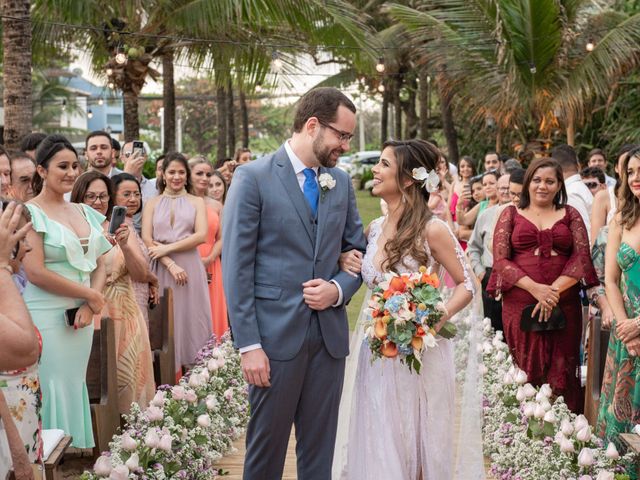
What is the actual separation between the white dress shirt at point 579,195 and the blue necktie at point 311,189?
521 cm

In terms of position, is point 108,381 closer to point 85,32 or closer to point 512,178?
point 512,178

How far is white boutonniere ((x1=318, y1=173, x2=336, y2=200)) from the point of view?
16.2ft

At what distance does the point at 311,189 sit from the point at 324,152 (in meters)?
0.23

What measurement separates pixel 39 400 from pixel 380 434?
186cm

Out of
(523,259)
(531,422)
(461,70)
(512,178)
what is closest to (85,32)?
(461,70)

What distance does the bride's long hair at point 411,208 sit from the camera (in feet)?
18.3

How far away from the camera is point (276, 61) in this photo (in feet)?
58.1

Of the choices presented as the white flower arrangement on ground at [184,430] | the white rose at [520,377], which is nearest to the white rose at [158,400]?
the white flower arrangement on ground at [184,430]

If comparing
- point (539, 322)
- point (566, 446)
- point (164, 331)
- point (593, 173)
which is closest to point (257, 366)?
point (566, 446)

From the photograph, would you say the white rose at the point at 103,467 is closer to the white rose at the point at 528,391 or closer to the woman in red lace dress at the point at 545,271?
the white rose at the point at 528,391

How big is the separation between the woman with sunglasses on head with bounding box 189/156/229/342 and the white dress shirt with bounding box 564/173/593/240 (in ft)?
11.8

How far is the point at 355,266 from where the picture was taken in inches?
199

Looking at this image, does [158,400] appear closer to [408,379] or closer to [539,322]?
[408,379]

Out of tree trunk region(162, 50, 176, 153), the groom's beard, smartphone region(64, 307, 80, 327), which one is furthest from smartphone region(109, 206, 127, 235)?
tree trunk region(162, 50, 176, 153)
